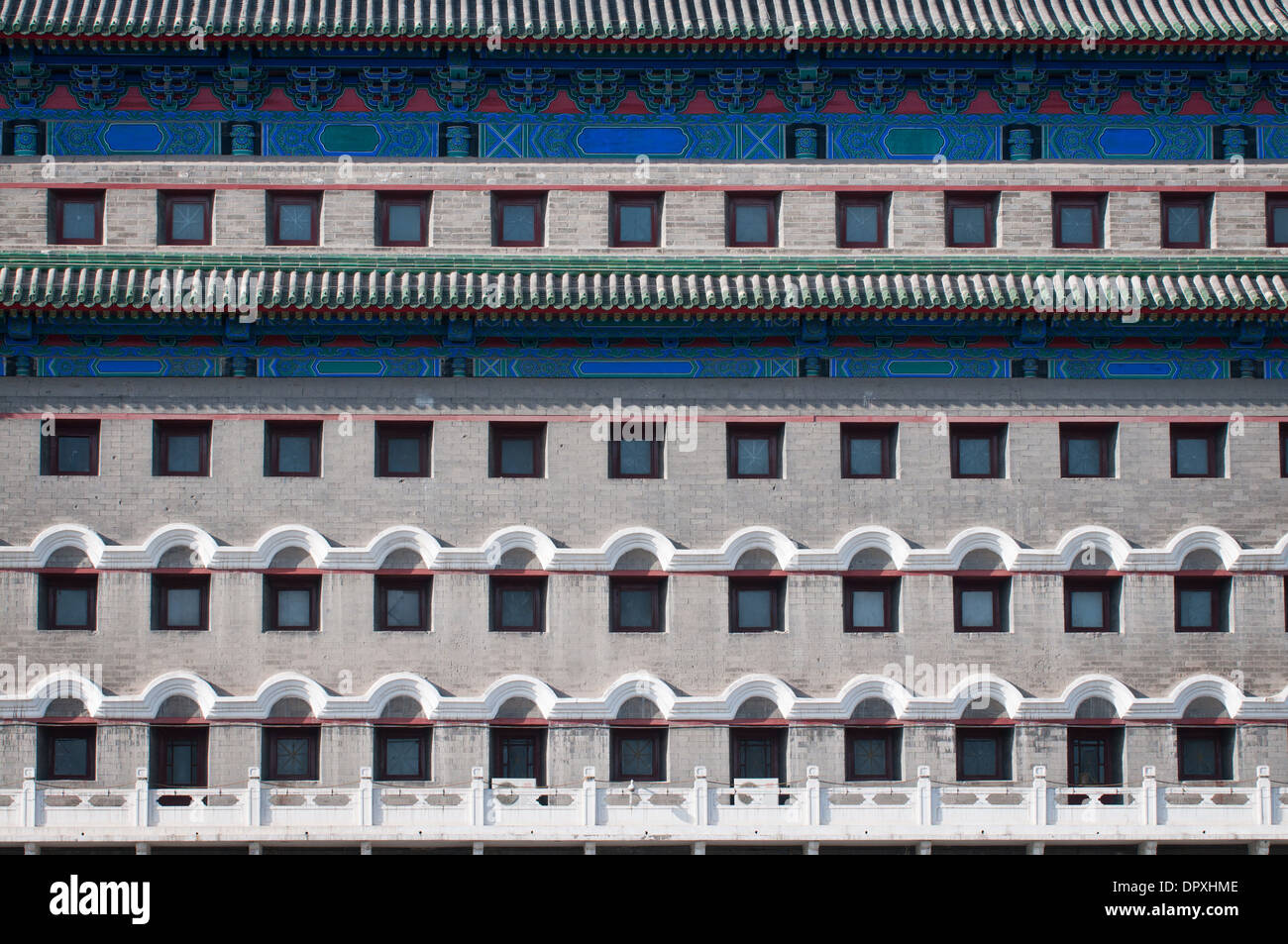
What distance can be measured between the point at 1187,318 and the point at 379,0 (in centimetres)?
1536

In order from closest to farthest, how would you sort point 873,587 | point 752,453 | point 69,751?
point 69,751 < point 873,587 < point 752,453

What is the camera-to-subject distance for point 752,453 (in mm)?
33531

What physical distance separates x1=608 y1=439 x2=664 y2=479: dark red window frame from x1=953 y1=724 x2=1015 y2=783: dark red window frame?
6753 millimetres

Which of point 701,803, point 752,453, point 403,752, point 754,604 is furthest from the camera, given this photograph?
point 752,453

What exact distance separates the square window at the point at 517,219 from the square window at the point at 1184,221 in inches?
442

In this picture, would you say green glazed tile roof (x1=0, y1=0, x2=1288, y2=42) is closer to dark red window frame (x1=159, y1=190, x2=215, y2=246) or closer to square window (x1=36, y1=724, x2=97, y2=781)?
dark red window frame (x1=159, y1=190, x2=215, y2=246)

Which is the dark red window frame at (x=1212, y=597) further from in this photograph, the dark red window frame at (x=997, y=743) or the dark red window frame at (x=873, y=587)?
the dark red window frame at (x=873, y=587)

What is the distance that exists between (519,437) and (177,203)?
7.47m

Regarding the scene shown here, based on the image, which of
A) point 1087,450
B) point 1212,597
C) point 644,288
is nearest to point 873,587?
point 1087,450

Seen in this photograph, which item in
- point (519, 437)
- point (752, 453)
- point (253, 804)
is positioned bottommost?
point (253, 804)

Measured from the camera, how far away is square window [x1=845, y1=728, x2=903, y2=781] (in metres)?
32.6

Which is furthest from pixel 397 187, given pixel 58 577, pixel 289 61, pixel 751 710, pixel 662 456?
pixel 751 710

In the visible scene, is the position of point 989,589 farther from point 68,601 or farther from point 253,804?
point 68,601

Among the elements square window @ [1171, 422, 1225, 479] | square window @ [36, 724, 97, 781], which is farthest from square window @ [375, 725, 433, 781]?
square window @ [1171, 422, 1225, 479]
